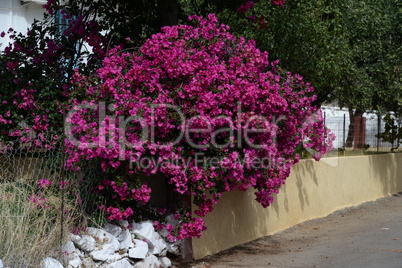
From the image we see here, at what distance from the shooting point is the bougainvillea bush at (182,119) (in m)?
8.53

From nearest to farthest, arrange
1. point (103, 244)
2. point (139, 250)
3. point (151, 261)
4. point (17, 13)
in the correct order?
point (103, 244)
point (139, 250)
point (151, 261)
point (17, 13)

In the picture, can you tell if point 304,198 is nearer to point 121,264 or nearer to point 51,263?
point 121,264

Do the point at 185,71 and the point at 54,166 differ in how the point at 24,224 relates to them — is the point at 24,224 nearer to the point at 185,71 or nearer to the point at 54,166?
the point at 54,166

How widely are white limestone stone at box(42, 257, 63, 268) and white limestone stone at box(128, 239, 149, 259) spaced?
126 centimetres

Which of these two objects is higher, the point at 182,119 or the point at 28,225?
the point at 182,119

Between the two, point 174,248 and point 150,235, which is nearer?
point 150,235

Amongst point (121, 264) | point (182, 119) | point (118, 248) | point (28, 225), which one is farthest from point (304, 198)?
point (28, 225)

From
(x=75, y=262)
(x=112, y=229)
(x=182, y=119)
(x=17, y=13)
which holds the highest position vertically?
(x=17, y=13)

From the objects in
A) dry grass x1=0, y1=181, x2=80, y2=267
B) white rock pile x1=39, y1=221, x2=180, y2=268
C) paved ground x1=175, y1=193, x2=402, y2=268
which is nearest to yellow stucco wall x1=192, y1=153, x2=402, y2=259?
paved ground x1=175, y1=193, x2=402, y2=268

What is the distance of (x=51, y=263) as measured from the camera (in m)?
7.19

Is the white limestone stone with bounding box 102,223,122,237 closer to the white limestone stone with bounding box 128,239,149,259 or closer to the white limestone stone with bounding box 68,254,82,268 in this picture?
the white limestone stone with bounding box 128,239,149,259

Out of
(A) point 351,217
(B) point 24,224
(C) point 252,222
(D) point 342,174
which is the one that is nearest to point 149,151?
(B) point 24,224

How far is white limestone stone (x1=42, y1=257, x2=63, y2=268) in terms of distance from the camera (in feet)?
23.4

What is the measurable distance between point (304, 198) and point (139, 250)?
638 centimetres
